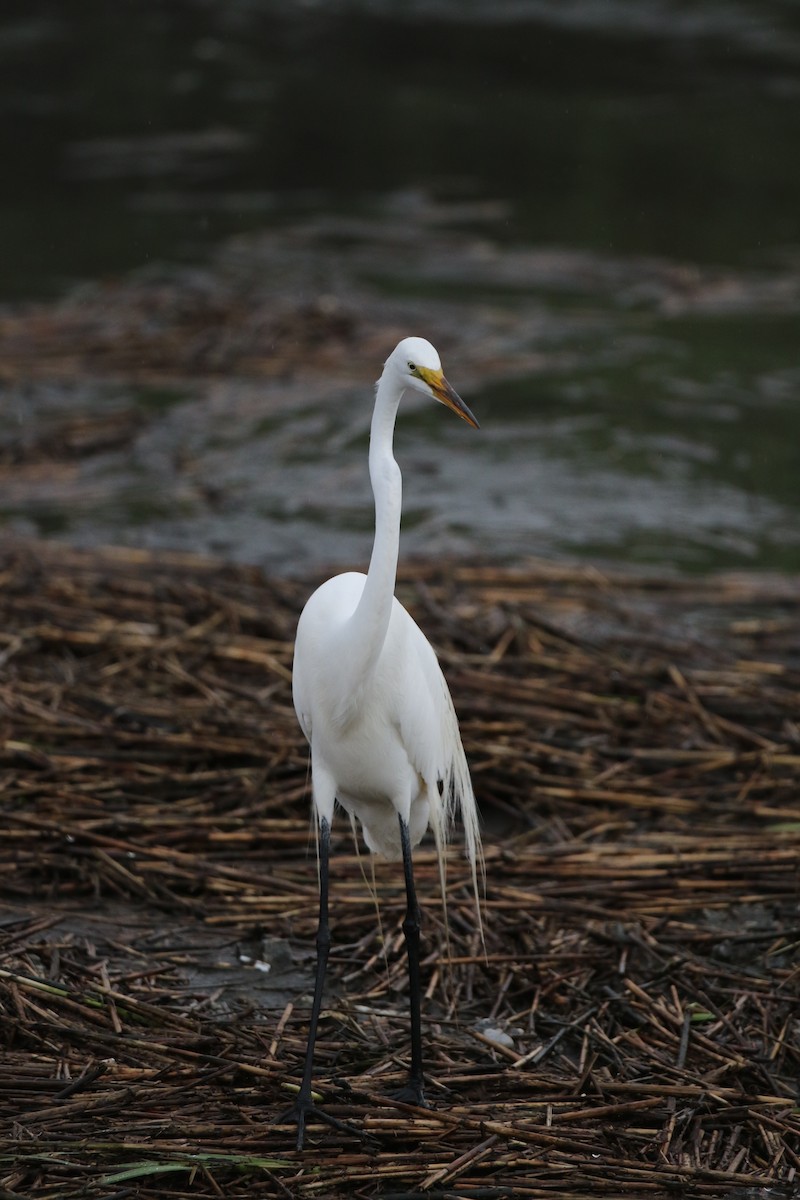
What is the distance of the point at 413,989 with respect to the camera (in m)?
3.68

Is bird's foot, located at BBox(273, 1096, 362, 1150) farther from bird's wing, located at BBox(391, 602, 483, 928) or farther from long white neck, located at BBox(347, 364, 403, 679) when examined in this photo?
long white neck, located at BBox(347, 364, 403, 679)

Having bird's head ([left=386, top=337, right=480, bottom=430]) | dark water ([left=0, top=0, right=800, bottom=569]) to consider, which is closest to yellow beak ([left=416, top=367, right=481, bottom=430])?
bird's head ([left=386, top=337, right=480, bottom=430])

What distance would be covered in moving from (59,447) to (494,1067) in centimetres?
631

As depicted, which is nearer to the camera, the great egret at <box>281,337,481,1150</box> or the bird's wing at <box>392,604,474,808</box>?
the great egret at <box>281,337,481,1150</box>

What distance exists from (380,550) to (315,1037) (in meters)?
1.12

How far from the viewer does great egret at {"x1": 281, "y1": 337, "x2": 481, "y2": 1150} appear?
3426 mm

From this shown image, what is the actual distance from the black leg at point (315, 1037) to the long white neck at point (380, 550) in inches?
18.0

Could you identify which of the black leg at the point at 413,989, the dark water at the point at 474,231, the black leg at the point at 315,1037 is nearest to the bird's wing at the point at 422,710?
the black leg at the point at 413,989

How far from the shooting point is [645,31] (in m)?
20.3

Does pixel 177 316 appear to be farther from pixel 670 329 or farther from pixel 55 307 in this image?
pixel 670 329

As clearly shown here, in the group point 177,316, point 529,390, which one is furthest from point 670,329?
point 177,316

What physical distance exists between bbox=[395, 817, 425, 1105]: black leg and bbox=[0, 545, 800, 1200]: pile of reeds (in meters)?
0.09

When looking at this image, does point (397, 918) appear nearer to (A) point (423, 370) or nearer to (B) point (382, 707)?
(B) point (382, 707)

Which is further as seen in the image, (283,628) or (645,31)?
(645,31)
